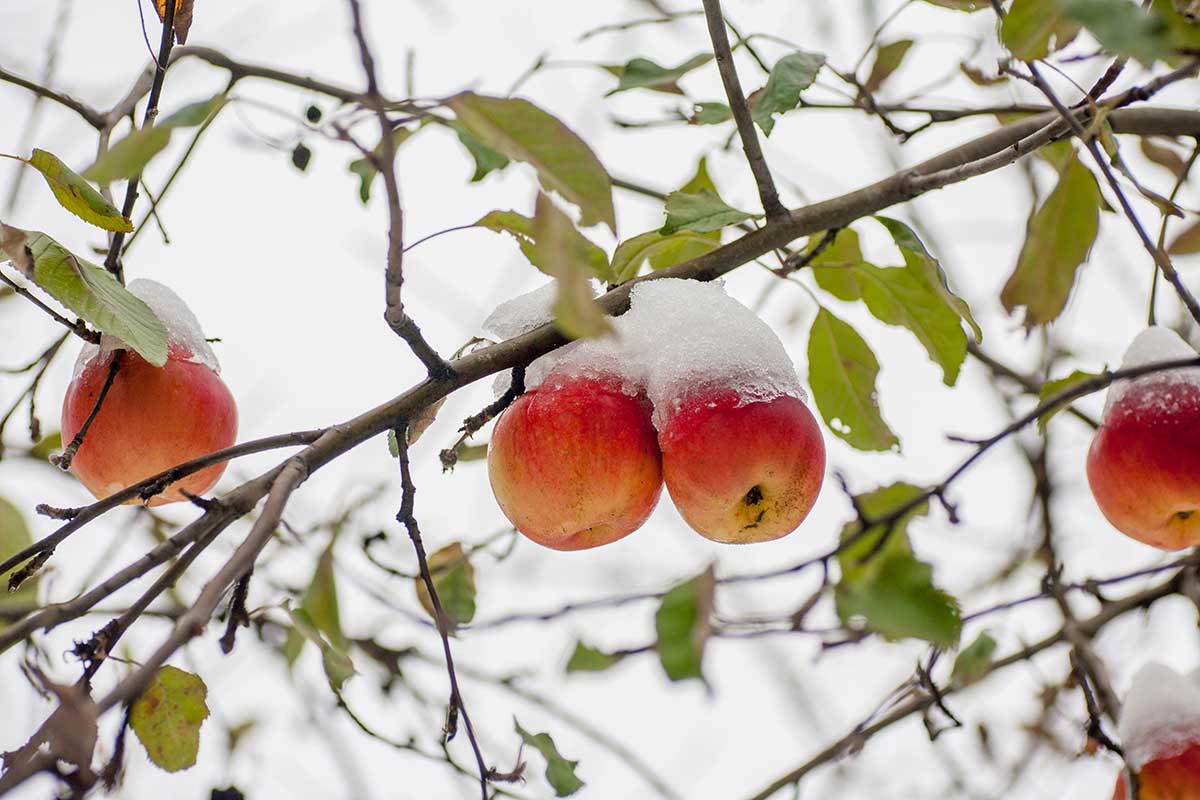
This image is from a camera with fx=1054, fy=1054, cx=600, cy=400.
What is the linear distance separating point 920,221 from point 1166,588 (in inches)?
57.7

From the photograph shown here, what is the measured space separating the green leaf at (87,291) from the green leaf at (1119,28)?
791mm

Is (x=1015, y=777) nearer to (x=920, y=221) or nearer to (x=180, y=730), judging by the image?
(x=920, y=221)

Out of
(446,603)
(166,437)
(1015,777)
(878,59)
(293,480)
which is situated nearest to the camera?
(293,480)

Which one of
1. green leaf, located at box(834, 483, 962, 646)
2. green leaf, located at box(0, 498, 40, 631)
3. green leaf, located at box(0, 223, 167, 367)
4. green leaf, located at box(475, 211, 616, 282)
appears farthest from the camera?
green leaf, located at box(0, 498, 40, 631)

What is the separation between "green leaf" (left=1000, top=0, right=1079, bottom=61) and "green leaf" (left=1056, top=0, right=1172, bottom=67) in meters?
0.37

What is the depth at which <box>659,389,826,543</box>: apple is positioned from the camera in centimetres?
102

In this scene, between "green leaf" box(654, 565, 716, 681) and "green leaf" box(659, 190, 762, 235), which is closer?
"green leaf" box(654, 565, 716, 681)


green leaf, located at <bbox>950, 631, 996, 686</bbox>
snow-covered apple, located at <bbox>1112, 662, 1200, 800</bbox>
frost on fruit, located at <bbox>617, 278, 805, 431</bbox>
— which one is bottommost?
snow-covered apple, located at <bbox>1112, 662, 1200, 800</bbox>

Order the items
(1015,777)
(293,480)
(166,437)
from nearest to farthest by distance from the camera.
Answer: (293,480) → (166,437) → (1015,777)

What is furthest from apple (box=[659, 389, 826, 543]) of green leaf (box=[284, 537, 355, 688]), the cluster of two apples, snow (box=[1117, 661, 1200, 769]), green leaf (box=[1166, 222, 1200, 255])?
green leaf (box=[1166, 222, 1200, 255])

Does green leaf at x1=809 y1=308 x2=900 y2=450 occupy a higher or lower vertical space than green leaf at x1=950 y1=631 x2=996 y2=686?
higher

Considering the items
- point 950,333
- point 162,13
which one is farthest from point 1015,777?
point 162,13

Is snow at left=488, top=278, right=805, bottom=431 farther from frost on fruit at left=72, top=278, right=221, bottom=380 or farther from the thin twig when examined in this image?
frost on fruit at left=72, top=278, right=221, bottom=380

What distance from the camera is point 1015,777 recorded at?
2.21 metres
